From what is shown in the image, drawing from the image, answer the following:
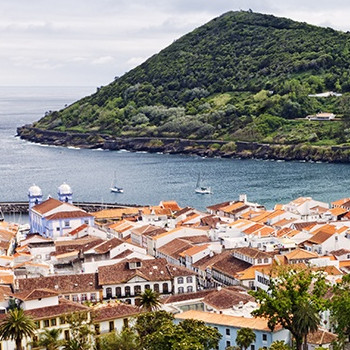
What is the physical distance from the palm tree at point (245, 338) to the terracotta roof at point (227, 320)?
102cm

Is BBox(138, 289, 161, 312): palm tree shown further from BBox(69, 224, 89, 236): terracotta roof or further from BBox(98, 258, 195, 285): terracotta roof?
BBox(69, 224, 89, 236): terracotta roof

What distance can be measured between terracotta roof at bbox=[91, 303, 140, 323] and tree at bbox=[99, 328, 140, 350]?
396 centimetres

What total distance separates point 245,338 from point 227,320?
2.91 meters

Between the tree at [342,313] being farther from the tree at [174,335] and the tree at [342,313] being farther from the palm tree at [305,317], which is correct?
the tree at [174,335]

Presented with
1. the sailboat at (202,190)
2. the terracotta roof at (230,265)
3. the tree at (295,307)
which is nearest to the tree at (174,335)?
the tree at (295,307)

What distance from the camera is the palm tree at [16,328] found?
32.6 m

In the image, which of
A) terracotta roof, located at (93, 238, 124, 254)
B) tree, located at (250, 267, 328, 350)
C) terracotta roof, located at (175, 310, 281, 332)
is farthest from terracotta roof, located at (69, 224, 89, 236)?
tree, located at (250, 267, 328, 350)

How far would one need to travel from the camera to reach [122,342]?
107 ft

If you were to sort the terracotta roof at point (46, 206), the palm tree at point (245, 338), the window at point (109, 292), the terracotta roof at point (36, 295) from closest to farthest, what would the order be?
the palm tree at point (245, 338), the terracotta roof at point (36, 295), the window at point (109, 292), the terracotta roof at point (46, 206)

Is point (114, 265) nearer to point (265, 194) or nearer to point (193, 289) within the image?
point (193, 289)

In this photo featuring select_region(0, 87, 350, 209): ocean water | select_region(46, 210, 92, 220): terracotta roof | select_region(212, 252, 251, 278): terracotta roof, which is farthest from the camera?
select_region(0, 87, 350, 209): ocean water

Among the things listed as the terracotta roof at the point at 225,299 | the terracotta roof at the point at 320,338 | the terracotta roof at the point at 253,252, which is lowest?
the terracotta roof at the point at 320,338

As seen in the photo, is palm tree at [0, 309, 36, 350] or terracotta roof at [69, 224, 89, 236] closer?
palm tree at [0, 309, 36, 350]

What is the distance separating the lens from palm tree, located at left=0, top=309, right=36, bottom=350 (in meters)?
32.6
